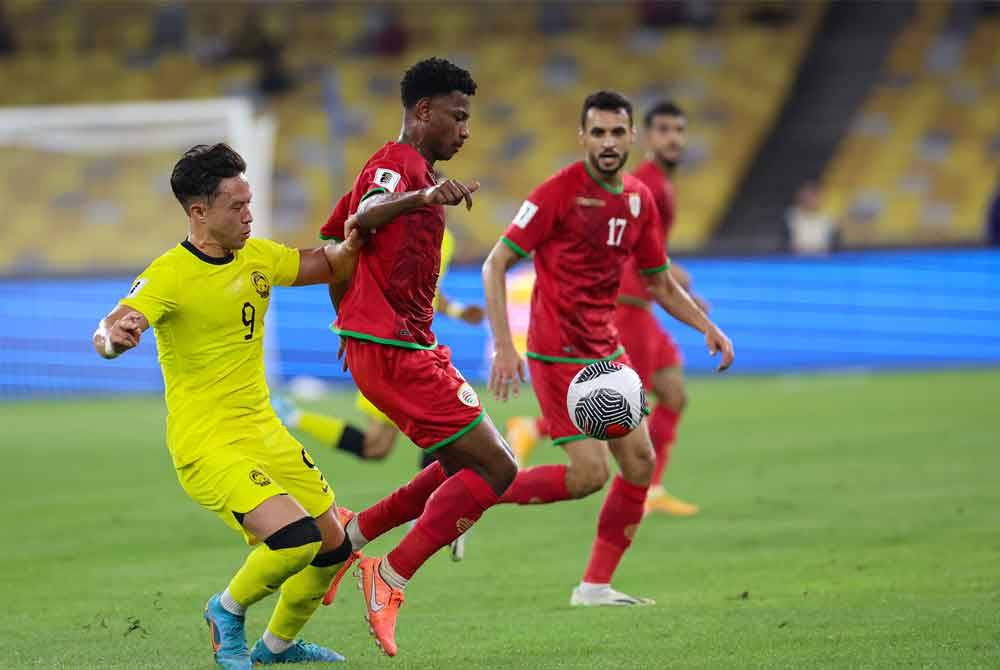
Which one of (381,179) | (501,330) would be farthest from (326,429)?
(381,179)

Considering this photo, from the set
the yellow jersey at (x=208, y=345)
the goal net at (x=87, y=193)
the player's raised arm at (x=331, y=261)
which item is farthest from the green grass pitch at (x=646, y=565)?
the goal net at (x=87, y=193)

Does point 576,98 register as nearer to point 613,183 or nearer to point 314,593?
point 613,183

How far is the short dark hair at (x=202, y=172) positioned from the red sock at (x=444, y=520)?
1.48 metres

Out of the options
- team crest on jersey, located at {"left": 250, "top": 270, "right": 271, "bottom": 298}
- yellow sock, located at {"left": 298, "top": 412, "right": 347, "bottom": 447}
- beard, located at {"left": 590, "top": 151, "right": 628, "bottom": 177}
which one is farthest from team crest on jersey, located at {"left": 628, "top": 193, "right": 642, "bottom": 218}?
yellow sock, located at {"left": 298, "top": 412, "right": 347, "bottom": 447}

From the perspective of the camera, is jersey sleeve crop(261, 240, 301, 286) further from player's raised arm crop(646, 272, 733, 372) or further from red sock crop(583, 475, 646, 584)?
player's raised arm crop(646, 272, 733, 372)

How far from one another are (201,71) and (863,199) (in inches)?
464

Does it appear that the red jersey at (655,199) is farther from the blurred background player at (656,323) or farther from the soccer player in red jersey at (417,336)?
the soccer player in red jersey at (417,336)

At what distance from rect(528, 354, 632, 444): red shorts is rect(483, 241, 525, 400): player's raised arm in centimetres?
53

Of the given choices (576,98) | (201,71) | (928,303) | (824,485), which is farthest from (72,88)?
(824,485)

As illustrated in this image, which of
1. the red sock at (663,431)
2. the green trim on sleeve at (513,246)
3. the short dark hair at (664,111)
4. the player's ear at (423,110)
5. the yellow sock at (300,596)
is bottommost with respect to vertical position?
the red sock at (663,431)

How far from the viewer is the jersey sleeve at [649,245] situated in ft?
24.3

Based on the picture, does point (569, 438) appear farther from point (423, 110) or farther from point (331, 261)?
point (423, 110)

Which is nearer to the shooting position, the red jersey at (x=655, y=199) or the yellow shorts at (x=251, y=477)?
the yellow shorts at (x=251, y=477)

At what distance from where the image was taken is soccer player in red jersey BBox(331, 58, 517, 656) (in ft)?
19.8
